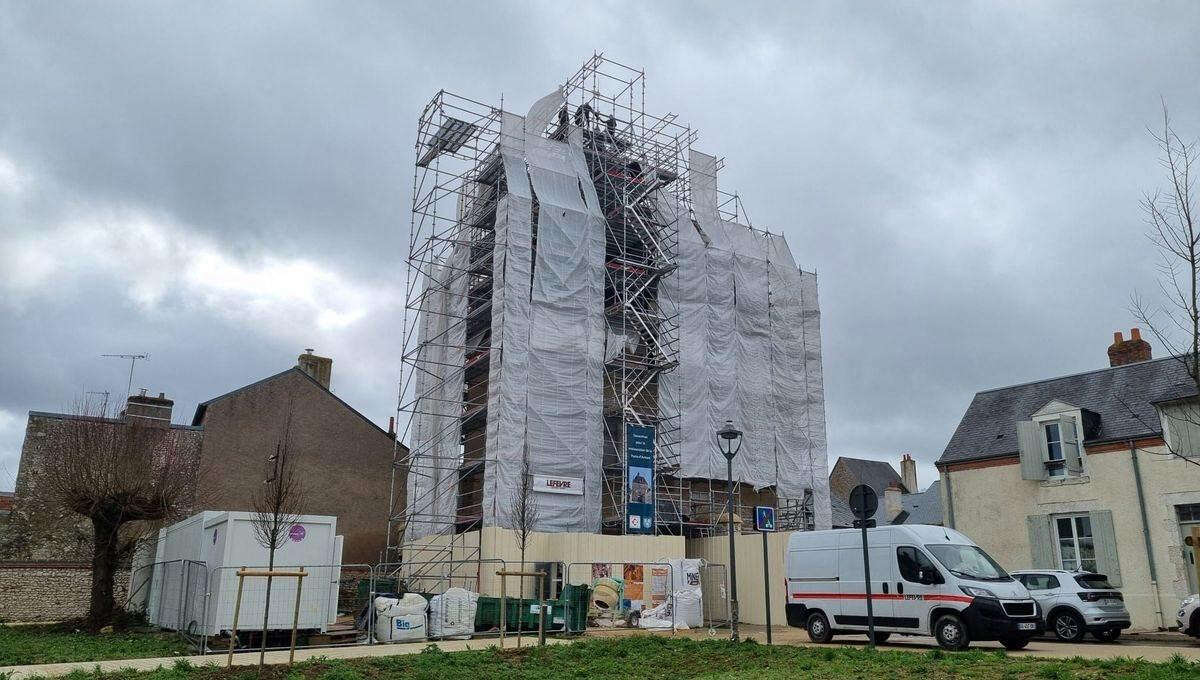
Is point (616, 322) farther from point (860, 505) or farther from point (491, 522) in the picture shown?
point (860, 505)

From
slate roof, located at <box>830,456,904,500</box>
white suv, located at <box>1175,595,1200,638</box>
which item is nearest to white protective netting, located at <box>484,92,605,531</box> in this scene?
white suv, located at <box>1175,595,1200,638</box>

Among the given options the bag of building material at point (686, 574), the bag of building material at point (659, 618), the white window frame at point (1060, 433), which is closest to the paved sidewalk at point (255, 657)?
the bag of building material at point (659, 618)

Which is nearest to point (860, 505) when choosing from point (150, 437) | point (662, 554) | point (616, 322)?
point (662, 554)

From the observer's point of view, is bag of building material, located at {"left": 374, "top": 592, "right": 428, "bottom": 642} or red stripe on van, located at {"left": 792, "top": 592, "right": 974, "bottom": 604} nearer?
red stripe on van, located at {"left": 792, "top": 592, "right": 974, "bottom": 604}

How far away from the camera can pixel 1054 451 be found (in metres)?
22.3

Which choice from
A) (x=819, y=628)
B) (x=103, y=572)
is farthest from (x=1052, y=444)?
(x=103, y=572)

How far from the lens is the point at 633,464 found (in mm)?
27781

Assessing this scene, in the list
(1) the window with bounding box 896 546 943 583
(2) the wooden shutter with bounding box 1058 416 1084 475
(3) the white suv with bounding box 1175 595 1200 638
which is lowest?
(3) the white suv with bounding box 1175 595 1200 638

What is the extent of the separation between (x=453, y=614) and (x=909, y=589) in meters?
9.04

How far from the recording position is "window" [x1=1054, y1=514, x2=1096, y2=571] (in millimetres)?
21203

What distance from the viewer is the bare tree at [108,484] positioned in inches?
784

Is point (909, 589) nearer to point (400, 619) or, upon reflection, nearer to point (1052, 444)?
point (1052, 444)

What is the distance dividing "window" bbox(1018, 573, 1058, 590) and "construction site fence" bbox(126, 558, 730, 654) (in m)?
7.27

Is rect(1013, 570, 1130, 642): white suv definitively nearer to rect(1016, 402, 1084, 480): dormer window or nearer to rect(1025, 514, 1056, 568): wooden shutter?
rect(1025, 514, 1056, 568): wooden shutter
